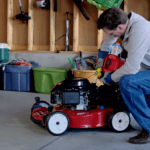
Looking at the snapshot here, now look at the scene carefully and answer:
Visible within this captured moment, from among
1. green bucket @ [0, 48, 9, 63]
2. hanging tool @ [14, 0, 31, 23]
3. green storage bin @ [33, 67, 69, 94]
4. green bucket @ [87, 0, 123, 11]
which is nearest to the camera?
green bucket @ [87, 0, 123, 11]

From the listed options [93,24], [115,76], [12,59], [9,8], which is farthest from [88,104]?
[9,8]

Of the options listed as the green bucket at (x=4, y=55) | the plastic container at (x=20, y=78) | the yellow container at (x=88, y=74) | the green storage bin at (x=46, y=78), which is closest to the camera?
the yellow container at (x=88, y=74)

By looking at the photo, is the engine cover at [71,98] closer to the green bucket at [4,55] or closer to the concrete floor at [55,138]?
the concrete floor at [55,138]

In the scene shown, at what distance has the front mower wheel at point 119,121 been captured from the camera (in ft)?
6.42

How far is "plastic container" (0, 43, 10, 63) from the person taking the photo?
4.64 m

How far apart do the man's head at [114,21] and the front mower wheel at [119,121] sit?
68 cm

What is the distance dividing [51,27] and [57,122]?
3.13 m

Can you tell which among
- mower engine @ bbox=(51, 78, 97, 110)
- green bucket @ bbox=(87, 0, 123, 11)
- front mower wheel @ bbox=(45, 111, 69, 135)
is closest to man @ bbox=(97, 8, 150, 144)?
mower engine @ bbox=(51, 78, 97, 110)

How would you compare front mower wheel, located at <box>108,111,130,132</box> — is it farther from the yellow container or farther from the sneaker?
the yellow container

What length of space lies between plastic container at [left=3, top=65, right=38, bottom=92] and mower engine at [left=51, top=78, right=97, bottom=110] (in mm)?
2308

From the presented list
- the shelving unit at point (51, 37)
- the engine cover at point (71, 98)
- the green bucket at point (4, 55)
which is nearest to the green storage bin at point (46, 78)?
the shelving unit at point (51, 37)

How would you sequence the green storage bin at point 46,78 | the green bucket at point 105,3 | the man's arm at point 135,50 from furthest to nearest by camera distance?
the green storage bin at point 46,78, the green bucket at point 105,3, the man's arm at point 135,50

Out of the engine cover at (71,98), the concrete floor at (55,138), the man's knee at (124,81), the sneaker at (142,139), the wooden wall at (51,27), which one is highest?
the wooden wall at (51,27)

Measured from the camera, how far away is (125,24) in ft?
5.80
